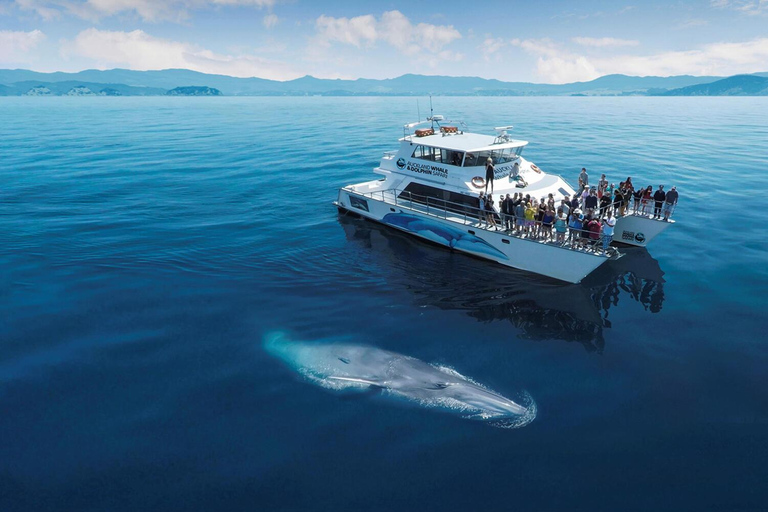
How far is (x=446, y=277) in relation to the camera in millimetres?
19156

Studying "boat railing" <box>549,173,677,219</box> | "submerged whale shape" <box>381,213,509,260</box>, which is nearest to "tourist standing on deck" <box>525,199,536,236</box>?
"submerged whale shape" <box>381,213,509,260</box>

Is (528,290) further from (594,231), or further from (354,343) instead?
(354,343)

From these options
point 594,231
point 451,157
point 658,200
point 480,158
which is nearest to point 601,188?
point 658,200

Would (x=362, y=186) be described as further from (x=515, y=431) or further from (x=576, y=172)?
(x=576, y=172)

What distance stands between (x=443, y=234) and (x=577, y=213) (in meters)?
6.72

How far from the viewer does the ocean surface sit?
9297 mm

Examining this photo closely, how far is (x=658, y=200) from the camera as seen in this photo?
1952 centimetres

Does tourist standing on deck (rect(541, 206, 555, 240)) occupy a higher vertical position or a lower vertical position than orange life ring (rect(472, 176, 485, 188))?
lower

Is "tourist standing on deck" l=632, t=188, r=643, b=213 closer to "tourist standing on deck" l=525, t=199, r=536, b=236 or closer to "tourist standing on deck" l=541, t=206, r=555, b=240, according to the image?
"tourist standing on deck" l=541, t=206, r=555, b=240

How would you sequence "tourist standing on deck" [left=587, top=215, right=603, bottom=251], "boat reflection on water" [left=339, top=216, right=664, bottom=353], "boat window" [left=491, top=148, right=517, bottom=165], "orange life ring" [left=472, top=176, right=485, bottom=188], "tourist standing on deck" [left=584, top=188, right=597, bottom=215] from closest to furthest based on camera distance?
"boat reflection on water" [left=339, top=216, right=664, bottom=353]
"tourist standing on deck" [left=587, top=215, right=603, bottom=251]
"tourist standing on deck" [left=584, top=188, right=597, bottom=215]
"orange life ring" [left=472, top=176, right=485, bottom=188]
"boat window" [left=491, top=148, right=517, bottom=165]

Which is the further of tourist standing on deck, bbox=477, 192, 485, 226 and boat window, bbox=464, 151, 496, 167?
boat window, bbox=464, 151, 496, 167

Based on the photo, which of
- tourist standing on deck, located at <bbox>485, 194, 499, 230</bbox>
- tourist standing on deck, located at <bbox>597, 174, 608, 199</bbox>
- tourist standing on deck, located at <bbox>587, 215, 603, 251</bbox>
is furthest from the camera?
tourist standing on deck, located at <bbox>485, 194, 499, 230</bbox>

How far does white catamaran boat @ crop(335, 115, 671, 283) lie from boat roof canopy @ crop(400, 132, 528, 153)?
10 mm

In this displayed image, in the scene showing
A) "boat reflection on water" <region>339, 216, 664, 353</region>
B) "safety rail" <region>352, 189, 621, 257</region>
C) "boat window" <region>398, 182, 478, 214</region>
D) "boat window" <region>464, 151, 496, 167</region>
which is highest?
"boat window" <region>464, 151, 496, 167</region>
